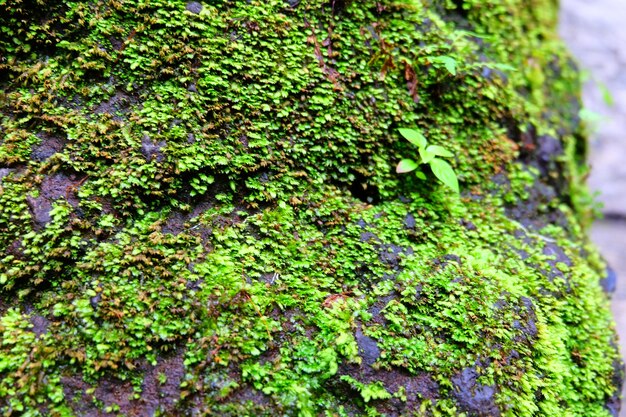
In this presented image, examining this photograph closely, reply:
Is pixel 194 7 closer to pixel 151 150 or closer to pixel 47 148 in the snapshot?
pixel 151 150

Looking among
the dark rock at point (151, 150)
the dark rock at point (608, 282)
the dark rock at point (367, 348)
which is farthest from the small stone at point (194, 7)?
the dark rock at point (608, 282)

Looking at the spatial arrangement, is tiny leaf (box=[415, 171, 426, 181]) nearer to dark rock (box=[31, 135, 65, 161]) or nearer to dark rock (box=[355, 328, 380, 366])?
dark rock (box=[355, 328, 380, 366])

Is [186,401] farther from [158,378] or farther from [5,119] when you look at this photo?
[5,119]

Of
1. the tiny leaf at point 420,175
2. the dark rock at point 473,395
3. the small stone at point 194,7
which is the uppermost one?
the small stone at point 194,7

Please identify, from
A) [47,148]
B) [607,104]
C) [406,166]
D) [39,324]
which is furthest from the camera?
[607,104]

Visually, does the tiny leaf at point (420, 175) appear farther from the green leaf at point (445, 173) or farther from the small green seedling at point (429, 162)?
the green leaf at point (445, 173)

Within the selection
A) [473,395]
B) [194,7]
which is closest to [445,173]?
[473,395]
